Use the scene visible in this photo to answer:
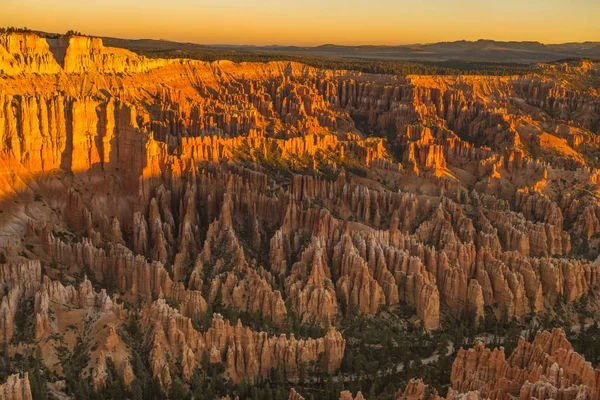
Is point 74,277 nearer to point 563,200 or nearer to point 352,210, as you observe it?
point 352,210

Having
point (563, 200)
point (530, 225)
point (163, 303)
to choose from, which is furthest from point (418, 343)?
point (563, 200)

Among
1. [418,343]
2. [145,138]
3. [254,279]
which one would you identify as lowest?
[418,343]

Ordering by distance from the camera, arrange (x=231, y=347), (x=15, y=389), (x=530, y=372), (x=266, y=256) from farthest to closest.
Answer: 1. (x=266, y=256)
2. (x=231, y=347)
3. (x=530, y=372)
4. (x=15, y=389)

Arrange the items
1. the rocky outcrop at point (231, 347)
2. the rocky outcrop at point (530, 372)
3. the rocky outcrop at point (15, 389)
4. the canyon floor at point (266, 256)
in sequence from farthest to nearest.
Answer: the rocky outcrop at point (231, 347) → the canyon floor at point (266, 256) → the rocky outcrop at point (15, 389) → the rocky outcrop at point (530, 372)

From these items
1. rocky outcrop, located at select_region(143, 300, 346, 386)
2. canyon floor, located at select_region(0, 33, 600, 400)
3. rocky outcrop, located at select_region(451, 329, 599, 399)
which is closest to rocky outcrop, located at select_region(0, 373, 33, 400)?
canyon floor, located at select_region(0, 33, 600, 400)

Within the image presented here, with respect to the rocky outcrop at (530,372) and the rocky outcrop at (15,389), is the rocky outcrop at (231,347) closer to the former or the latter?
the rocky outcrop at (15,389)

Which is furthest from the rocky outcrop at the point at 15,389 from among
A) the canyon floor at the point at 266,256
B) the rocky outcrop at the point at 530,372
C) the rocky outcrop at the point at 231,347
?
the rocky outcrop at the point at 530,372

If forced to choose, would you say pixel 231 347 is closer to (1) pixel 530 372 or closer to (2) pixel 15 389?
(2) pixel 15 389

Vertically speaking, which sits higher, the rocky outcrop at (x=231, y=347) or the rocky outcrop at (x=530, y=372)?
the rocky outcrop at (x=530, y=372)

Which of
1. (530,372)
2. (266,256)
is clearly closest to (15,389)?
(530,372)
